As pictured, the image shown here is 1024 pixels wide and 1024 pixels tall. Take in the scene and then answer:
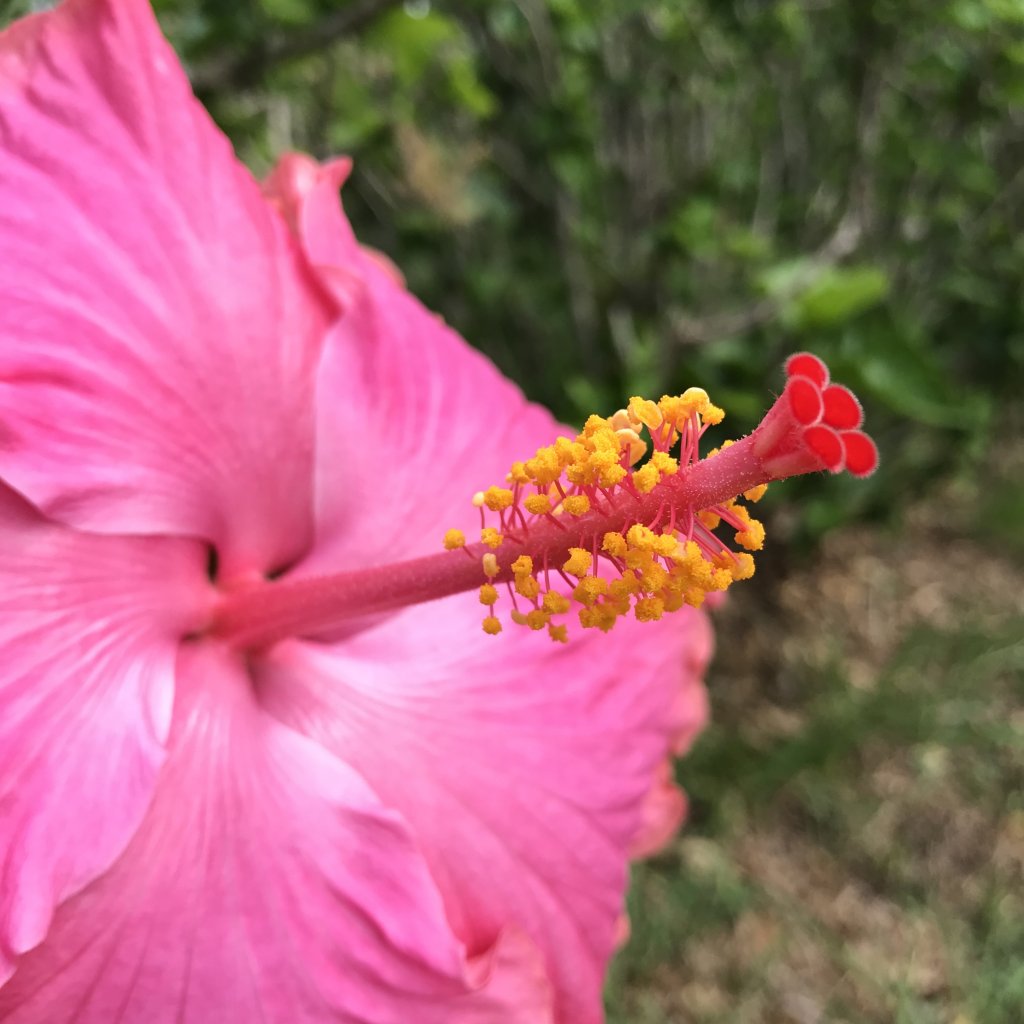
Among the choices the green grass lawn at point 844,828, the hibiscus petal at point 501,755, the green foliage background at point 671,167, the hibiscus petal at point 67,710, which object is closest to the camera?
the hibiscus petal at point 67,710

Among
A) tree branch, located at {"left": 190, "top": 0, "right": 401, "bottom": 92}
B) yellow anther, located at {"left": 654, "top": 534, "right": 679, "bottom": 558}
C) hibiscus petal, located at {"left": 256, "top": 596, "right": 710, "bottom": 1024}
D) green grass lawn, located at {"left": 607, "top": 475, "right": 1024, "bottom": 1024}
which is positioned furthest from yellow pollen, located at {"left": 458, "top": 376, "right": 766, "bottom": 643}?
green grass lawn, located at {"left": 607, "top": 475, "right": 1024, "bottom": 1024}

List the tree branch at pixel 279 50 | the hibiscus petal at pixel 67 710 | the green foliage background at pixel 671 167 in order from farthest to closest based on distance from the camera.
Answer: the green foliage background at pixel 671 167 → the tree branch at pixel 279 50 → the hibiscus petal at pixel 67 710

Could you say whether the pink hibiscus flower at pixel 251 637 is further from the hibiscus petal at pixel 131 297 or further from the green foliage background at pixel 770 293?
the green foliage background at pixel 770 293

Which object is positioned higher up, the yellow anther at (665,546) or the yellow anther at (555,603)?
the yellow anther at (665,546)

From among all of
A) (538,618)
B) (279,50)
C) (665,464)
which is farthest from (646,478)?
(279,50)

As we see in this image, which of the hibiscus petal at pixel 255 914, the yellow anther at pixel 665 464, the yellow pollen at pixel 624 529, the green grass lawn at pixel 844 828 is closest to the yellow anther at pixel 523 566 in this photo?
the yellow pollen at pixel 624 529

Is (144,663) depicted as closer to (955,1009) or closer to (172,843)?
(172,843)

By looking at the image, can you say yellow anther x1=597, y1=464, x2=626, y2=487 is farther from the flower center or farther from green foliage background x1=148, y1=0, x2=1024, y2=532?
green foliage background x1=148, y1=0, x2=1024, y2=532

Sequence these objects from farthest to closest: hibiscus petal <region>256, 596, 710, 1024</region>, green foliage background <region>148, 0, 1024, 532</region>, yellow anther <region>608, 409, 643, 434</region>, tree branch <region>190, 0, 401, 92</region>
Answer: green foliage background <region>148, 0, 1024, 532</region>, tree branch <region>190, 0, 401, 92</region>, hibiscus petal <region>256, 596, 710, 1024</region>, yellow anther <region>608, 409, 643, 434</region>
